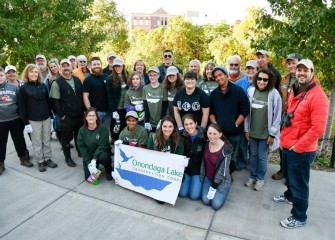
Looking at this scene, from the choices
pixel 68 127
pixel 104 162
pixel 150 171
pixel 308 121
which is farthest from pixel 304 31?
pixel 68 127

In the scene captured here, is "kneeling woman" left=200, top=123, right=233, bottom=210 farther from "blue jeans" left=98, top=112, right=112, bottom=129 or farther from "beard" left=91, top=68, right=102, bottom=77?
"beard" left=91, top=68, right=102, bottom=77

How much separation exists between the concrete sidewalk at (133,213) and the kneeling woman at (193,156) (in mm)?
163

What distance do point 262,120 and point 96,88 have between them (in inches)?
121

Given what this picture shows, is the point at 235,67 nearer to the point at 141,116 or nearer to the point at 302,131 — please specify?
the point at 141,116

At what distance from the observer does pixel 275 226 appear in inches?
134

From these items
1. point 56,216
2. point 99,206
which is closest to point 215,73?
point 99,206

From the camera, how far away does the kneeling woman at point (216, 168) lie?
3.79 m

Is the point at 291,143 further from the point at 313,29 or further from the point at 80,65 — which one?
the point at 80,65

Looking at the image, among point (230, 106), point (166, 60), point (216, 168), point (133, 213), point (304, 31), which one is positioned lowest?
point (133, 213)

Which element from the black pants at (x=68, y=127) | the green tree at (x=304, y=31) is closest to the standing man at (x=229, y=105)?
the green tree at (x=304, y=31)

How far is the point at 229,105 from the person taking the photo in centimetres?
412

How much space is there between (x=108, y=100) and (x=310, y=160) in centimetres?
363

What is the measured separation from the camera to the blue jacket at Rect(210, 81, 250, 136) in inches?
159

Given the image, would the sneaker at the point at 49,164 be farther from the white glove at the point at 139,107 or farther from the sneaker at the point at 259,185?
the sneaker at the point at 259,185
